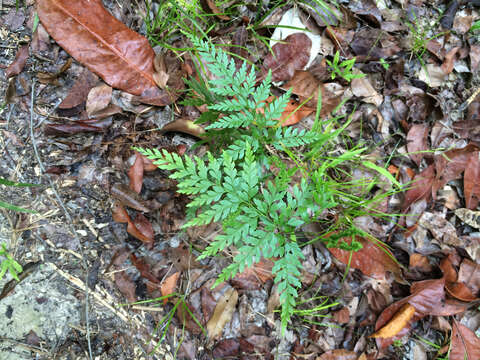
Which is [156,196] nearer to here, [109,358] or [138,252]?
[138,252]

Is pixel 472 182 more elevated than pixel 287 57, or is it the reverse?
pixel 287 57

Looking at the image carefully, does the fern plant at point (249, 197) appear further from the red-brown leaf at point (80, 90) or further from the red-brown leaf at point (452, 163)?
the red-brown leaf at point (452, 163)

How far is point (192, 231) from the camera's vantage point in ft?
6.89

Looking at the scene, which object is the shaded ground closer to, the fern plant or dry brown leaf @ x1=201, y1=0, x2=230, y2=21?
dry brown leaf @ x1=201, y1=0, x2=230, y2=21

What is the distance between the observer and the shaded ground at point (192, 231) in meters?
1.82

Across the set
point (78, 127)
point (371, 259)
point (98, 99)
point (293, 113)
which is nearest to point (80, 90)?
point (98, 99)

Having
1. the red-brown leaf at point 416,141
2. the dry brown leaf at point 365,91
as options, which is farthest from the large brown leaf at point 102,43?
the red-brown leaf at point 416,141

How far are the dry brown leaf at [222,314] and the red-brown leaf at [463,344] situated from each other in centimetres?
172

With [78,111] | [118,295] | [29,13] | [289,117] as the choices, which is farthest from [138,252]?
[29,13]

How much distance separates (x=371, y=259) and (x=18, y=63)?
2.66 metres

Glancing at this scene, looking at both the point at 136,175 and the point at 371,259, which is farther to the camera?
the point at 371,259

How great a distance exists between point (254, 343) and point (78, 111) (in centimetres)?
189

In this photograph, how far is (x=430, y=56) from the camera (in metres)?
2.68

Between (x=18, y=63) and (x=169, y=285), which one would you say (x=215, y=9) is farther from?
(x=169, y=285)
